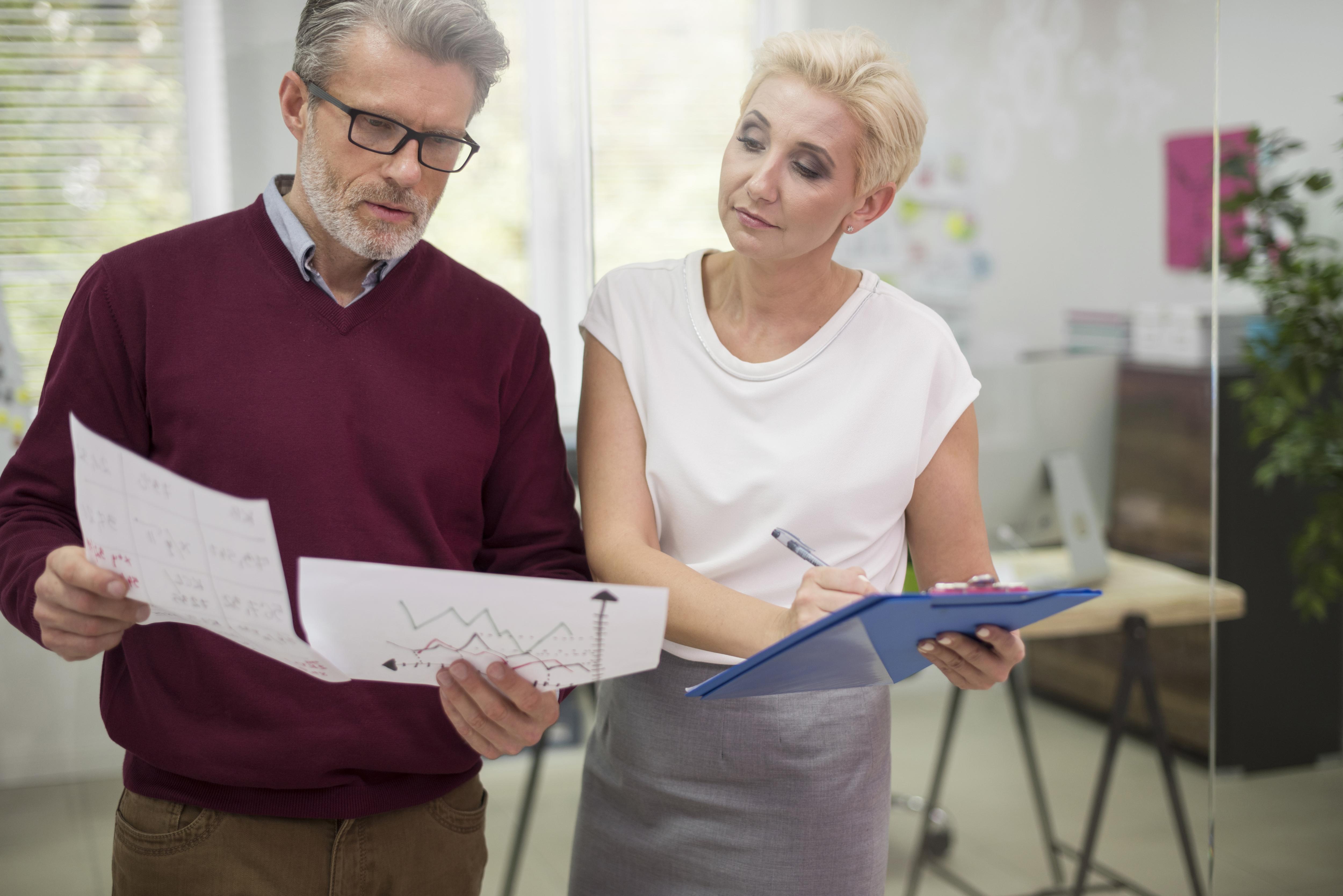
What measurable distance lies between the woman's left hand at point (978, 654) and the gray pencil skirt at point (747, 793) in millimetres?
250

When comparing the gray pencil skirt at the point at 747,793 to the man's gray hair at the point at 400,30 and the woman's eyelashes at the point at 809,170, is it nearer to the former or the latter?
the woman's eyelashes at the point at 809,170

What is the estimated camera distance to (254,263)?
1.21 meters

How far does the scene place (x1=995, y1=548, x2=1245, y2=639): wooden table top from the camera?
2.44 m

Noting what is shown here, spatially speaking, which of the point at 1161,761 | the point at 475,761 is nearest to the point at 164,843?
the point at 475,761

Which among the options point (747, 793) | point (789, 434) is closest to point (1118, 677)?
point (747, 793)

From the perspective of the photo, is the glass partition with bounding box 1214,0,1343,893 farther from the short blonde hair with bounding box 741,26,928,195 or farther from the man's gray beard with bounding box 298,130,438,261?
the man's gray beard with bounding box 298,130,438,261

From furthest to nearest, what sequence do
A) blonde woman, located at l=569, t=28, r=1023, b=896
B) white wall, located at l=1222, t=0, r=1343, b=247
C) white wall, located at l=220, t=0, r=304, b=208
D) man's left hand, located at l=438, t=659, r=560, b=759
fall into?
white wall, located at l=1222, t=0, r=1343, b=247 < white wall, located at l=220, t=0, r=304, b=208 < blonde woman, located at l=569, t=28, r=1023, b=896 < man's left hand, located at l=438, t=659, r=560, b=759

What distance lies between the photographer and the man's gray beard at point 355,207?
1.17 metres

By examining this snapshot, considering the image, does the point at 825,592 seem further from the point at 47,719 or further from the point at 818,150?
the point at 47,719

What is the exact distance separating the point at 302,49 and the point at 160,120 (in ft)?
2.61

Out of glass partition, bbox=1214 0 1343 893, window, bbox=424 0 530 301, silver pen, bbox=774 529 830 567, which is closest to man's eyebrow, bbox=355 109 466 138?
silver pen, bbox=774 529 830 567

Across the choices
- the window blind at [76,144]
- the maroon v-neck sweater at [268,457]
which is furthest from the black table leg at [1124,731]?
the window blind at [76,144]

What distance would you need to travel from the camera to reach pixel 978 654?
110 cm

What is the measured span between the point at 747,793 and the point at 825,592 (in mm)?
383
